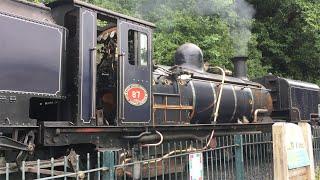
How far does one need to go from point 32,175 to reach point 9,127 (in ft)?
3.66

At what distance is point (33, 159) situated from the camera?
6.38 meters

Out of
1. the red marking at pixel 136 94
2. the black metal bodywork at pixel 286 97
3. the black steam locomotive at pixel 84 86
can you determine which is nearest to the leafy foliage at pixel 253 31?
the black metal bodywork at pixel 286 97

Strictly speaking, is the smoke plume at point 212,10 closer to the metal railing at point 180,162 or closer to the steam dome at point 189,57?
the steam dome at point 189,57

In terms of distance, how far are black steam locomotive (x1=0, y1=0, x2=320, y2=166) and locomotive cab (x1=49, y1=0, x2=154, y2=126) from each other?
16mm

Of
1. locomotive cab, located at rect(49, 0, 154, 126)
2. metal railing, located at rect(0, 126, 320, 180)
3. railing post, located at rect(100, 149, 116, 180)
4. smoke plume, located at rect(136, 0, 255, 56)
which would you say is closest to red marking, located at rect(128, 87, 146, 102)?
locomotive cab, located at rect(49, 0, 154, 126)

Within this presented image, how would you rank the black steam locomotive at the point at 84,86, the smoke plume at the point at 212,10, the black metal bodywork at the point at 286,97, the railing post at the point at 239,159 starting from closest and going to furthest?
the black steam locomotive at the point at 84,86 < the railing post at the point at 239,159 < the black metal bodywork at the point at 286,97 < the smoke plume at the point at 212,10

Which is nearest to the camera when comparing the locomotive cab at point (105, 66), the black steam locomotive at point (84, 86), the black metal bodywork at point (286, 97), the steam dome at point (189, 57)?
the black steam locomotive at point (84, 86)

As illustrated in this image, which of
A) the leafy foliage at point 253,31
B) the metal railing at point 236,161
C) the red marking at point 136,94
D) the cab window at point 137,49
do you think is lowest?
the metal railing at point 236,161

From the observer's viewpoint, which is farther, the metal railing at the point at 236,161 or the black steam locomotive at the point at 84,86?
the metal railing at the point at 236,161

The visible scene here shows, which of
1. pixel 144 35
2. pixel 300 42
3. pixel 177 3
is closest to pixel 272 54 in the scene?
pixel 300 42

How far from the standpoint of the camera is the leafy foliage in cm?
1709

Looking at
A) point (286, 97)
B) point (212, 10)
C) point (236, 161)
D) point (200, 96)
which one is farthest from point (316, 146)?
point (212, 10)

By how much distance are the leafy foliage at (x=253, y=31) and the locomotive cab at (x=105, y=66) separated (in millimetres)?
8186

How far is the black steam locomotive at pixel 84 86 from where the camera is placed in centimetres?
587
